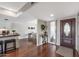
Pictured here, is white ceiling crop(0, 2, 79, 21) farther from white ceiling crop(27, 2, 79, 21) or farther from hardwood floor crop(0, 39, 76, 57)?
hardwood floor crop(0, 39, 76, 57)

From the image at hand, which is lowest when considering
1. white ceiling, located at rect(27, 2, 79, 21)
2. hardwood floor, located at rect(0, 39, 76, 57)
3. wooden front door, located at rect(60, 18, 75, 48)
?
hardwood floor, located at rect(0, 39, 76, 57)

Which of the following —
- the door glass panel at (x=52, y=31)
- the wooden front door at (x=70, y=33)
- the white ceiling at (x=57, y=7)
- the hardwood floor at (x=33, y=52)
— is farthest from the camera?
the door glass panel at (x=52, y=31)

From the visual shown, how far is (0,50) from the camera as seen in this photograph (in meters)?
3.35

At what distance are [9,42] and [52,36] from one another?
268cm

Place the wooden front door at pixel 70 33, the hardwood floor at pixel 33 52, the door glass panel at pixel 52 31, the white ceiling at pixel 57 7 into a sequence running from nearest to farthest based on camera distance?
the white ceiling at pixel 57 7 → the hardwood floor at pixel 33 52 → the wooden front door at pixel 70 33 → the door glass panel at pixel 52 31

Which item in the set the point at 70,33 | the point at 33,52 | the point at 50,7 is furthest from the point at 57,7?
the point at 33,52

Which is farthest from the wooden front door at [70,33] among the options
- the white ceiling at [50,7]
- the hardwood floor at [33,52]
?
the white ceiling at [50,7]

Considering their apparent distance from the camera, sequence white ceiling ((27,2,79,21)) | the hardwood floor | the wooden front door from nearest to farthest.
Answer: white ceiling ((27,2,79,21)) → the hardwood floor → the wooden front door

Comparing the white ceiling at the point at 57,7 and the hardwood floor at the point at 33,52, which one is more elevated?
the white ceiling at the point at 57,7

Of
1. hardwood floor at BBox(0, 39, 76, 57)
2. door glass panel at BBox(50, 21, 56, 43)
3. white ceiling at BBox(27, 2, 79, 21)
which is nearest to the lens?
white ceiling at BBox(27, 2, 79, 21)

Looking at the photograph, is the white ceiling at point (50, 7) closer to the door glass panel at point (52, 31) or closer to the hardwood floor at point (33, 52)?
the hardwood floor at point (33, 52)

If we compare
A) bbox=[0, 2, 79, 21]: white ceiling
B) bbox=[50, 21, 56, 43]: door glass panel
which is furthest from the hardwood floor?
bbox=[0, 2, 79, 21]: white ceiling

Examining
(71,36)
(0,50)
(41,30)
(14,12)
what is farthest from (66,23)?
(0,50)

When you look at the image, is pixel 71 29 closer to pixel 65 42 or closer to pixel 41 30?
pixel 65 42
